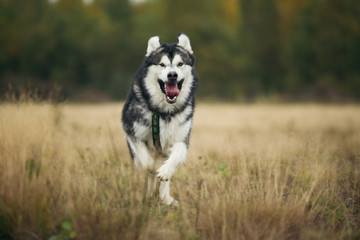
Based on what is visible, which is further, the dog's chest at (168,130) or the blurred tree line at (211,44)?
the blurred tree line at (211,44)

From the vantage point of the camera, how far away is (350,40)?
23938 millimetres

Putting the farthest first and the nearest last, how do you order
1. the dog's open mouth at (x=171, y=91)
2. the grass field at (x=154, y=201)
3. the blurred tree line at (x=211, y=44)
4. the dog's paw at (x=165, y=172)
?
the blurred tree line at (x=211, y=44), the dog's open mouth at (x=171, y=91), the dog's paw at (x=165, y=172), the grass field at (x=154, y=201)

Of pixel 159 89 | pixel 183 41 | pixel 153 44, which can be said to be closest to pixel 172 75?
pixel 159 89

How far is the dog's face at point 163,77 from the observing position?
4.39 metres

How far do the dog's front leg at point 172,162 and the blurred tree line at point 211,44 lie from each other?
1649 cm

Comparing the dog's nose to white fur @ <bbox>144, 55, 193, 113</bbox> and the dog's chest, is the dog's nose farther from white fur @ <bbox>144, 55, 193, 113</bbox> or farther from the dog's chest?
the dog's chest

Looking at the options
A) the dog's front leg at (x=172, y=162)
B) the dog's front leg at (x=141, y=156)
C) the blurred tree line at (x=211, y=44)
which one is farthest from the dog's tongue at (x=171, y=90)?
the blurred tree line at (x=211, y=44)

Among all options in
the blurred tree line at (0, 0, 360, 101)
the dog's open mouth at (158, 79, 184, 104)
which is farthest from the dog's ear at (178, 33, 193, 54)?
the blurred tree line at (0, 0, 360, 101)

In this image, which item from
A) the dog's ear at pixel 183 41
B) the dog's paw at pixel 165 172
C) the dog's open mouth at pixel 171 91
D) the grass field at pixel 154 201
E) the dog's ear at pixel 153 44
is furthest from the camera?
the dog's ear at pixel 183 41

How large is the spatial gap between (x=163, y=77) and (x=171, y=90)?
8.1 inches

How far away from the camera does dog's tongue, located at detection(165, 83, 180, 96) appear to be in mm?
4367

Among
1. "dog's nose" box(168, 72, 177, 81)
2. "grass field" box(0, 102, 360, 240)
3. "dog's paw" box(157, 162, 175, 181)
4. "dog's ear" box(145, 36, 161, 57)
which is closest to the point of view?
"grass field" box(0, 102, 360, 240)

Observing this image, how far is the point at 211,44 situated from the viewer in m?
29.4

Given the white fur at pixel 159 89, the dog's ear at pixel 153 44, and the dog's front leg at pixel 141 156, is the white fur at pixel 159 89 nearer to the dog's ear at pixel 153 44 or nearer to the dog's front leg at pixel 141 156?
the dog's ear at pixel 153 44
